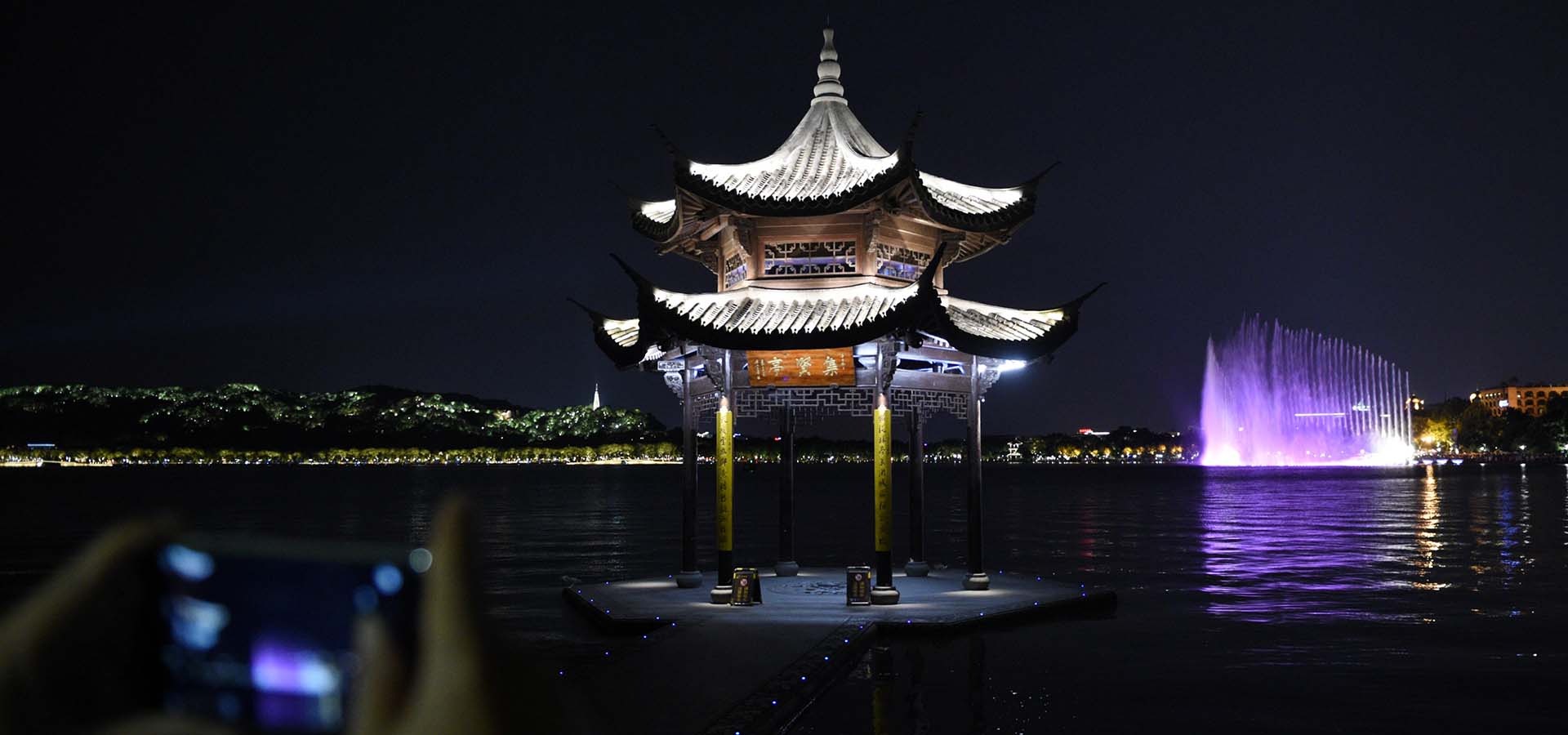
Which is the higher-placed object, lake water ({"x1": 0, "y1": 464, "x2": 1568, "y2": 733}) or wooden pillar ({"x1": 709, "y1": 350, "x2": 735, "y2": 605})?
wooden pillar ({"x1": 709, "y1": 350, "x2": 735, "y2": 605})

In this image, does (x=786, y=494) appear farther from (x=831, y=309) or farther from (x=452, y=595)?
(x=452, y=595)

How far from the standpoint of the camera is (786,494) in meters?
23.1

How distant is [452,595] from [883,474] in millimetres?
16324

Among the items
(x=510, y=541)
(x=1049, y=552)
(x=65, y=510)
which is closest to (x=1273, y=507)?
(x=1049, y=552)

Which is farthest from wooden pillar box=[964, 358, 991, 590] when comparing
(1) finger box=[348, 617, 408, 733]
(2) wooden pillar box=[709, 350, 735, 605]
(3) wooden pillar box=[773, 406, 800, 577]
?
(1) finger box=[348, 617, 408, 733]

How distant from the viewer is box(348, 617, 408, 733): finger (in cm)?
155

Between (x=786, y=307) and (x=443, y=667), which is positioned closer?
(x=443, y=667)

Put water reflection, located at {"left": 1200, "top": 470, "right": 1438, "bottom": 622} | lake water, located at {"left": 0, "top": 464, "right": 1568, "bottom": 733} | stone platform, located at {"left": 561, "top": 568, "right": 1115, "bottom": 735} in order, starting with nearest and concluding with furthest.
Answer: stone platform, located at {"left": 561, "top": 568, "right": 1115, "bottom": 735} → lake water, located at {"left": 0, "top": 464, "right": 1568, "bottom": 733} → water reflection, located at {"left": 1200, "top": 470, "right": 1438, "bottom": 622}

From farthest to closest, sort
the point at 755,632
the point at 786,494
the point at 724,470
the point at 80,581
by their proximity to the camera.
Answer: the point at 786,494, the point at 724,470, the point at 755,632, the point at 80,581

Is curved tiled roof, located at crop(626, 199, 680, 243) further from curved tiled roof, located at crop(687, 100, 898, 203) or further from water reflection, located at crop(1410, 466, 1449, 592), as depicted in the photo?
water reflection, located at crop(1410, 466, 1449, 592)

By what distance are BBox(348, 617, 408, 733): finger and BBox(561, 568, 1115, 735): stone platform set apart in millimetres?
4642

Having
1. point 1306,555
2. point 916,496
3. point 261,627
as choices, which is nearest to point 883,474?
point 916,496

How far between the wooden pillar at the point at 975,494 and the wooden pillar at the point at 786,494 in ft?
11.8

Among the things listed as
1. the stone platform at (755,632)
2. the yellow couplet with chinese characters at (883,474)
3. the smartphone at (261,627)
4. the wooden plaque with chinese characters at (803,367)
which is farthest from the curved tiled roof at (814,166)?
the smartphone at (261,627)
